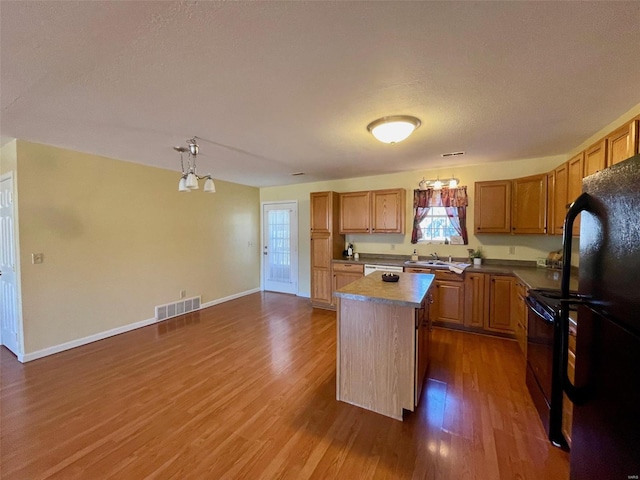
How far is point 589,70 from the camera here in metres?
1.64

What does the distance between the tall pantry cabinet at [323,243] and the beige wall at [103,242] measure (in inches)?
75.6

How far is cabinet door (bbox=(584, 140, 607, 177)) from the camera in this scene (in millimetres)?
2076

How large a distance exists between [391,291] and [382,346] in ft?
1.44

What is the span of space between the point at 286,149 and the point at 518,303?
11.0 ft

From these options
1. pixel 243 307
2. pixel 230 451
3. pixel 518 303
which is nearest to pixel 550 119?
pixel 518 303

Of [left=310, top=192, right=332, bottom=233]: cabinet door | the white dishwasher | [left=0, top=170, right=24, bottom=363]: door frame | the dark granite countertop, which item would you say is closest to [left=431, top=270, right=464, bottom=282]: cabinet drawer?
the dark granite countertop

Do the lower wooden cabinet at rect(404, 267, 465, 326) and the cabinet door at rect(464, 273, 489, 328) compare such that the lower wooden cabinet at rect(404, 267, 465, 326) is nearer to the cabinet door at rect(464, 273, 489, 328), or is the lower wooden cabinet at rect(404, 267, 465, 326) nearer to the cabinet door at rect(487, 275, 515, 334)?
the cabinet door at rect(464, 273, 489, 328)

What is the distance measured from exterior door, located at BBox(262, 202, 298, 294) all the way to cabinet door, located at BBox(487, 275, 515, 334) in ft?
12.2

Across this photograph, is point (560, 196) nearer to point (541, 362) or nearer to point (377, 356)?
point (541, 362)

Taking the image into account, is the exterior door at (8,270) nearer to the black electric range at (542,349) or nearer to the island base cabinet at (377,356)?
the island base cabinet at (377,356)

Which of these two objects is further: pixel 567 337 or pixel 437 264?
pixel 437 264

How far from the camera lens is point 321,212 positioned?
16.3 ft

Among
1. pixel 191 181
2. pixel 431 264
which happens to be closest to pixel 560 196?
pixel 431 264

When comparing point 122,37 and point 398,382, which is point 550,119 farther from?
point 122,37
